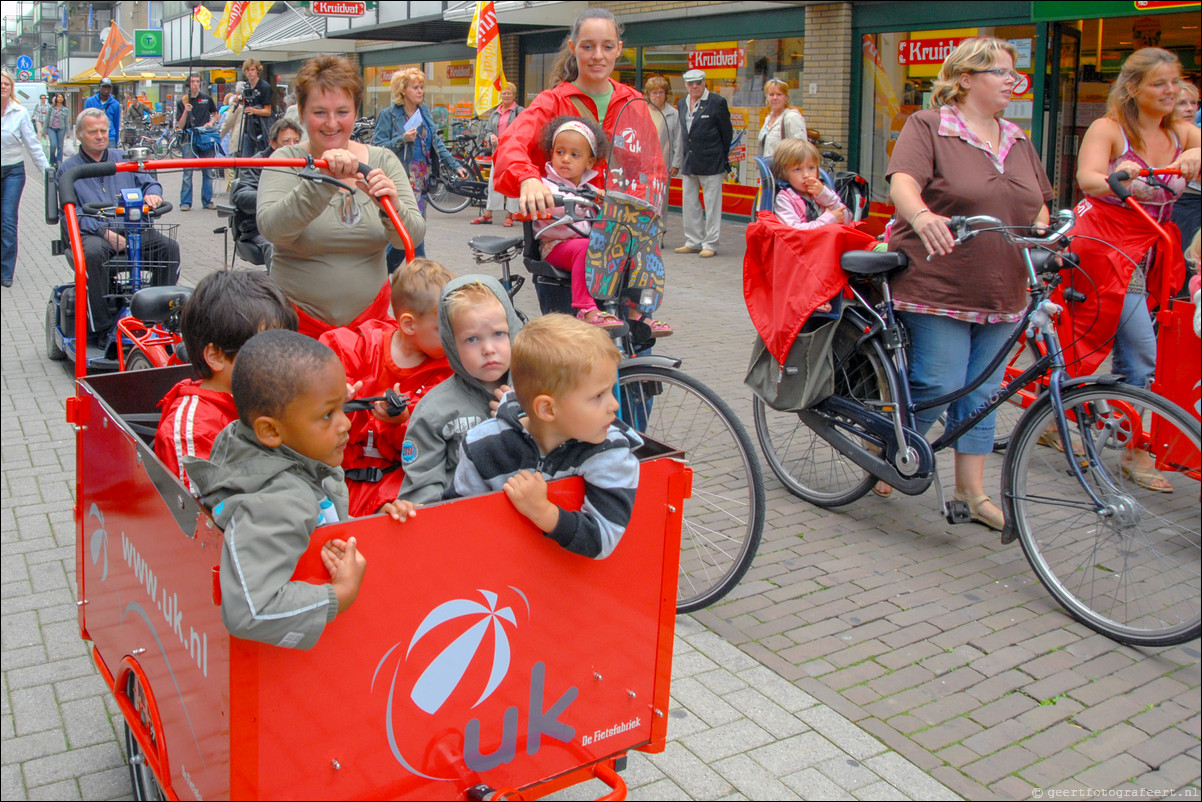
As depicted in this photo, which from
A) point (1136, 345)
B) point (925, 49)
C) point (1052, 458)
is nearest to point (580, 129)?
point (1052, 458)

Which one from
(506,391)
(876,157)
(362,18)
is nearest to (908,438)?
(506,391)

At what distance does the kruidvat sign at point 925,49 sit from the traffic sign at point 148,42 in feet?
71.2

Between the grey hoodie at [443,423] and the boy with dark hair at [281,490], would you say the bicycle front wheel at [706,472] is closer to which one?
the grey hoodie at [443,423]

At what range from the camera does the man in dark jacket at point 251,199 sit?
6355 millimetres

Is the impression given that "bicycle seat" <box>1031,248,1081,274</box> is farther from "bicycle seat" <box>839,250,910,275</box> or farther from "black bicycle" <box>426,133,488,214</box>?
"black bicycle" <box>426,133,488,214</box>

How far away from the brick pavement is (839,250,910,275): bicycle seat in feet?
3.61

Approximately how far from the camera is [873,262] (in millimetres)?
4227

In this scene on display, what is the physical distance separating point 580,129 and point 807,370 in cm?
138

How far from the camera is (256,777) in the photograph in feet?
6.40

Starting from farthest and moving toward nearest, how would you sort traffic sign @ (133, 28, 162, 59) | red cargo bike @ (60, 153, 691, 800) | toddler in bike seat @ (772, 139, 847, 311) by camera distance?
traffic sign @ (133, 28, 162, 59) < toddler in bike seat @ (772, 139, 847, 311) < red cargo bike @ (60, 153, 691, 800)

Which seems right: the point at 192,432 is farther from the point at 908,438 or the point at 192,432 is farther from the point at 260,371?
the point at 908,438

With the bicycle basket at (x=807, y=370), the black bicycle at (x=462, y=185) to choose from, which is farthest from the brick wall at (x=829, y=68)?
the bicycle basket at (x=807, y=370)

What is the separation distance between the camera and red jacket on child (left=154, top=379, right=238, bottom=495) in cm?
256

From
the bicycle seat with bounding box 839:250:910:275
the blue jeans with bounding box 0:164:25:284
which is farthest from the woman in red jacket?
the blue jeans with bounding box 0:164:25:284
